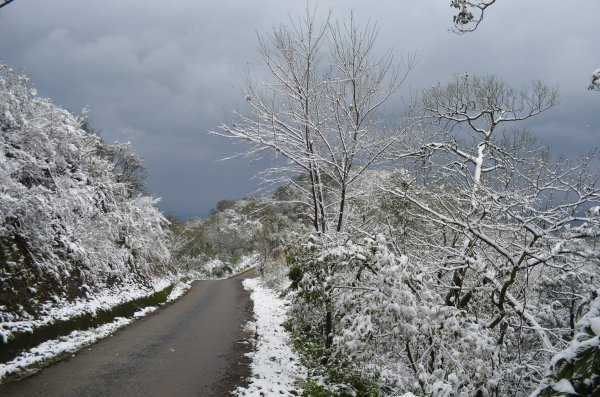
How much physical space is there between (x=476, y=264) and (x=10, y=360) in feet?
27.6

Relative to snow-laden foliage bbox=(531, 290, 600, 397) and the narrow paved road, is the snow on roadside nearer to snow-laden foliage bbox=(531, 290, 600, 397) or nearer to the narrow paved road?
the narrow paved road

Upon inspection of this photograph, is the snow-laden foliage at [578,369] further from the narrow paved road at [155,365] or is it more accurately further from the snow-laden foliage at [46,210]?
the snow-laden foliage at [46,210]

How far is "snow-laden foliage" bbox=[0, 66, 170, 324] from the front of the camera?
32.1 ft

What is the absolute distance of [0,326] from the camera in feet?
25.7

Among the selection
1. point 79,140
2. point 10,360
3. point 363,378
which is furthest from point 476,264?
point 79,140

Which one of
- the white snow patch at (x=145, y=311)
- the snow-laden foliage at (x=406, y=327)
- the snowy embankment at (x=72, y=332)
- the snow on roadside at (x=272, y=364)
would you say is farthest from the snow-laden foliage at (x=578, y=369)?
the white snow patch at (x=145, y=311)

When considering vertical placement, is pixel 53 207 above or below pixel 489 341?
above

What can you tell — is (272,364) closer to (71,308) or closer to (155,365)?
(155,365)

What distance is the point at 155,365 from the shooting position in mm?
8836

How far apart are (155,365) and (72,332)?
289cm

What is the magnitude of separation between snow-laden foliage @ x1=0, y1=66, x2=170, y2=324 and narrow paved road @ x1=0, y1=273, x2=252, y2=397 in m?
2.02

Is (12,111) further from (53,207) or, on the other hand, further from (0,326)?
(0,326)

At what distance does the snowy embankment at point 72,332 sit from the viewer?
7.75m

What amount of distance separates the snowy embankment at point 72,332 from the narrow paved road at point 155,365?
1.05ft
